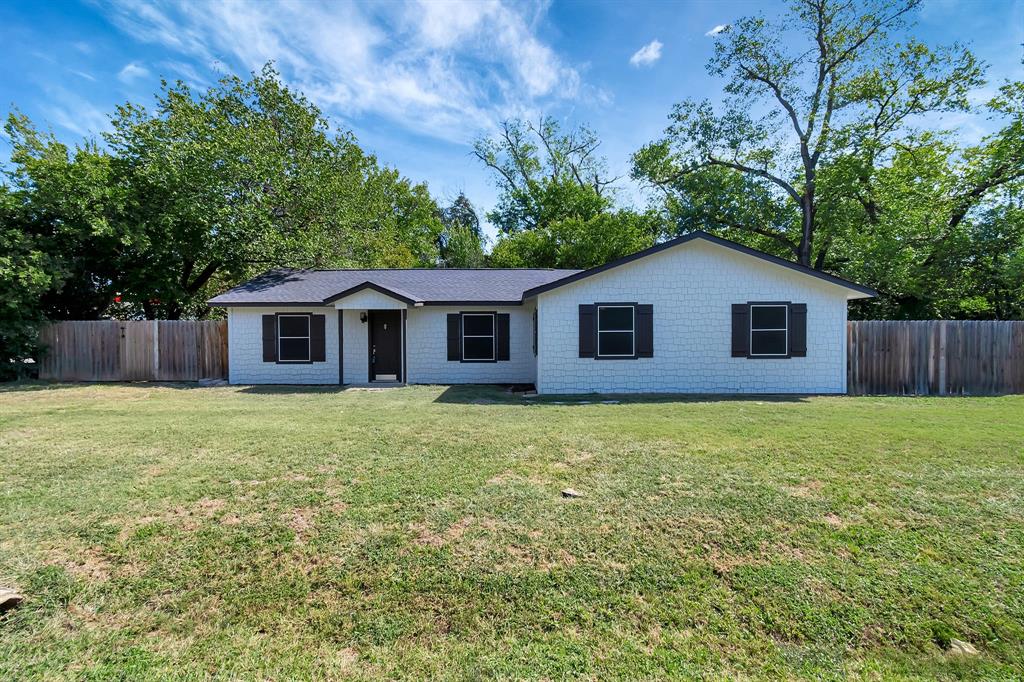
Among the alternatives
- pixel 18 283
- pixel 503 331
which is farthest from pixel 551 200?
pixel 18 283

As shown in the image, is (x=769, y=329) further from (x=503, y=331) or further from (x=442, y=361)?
(x=442, y=361)

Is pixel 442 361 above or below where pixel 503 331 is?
below

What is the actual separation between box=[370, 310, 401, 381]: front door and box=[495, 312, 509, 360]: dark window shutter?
113 inches

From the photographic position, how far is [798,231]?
22875 millimetres

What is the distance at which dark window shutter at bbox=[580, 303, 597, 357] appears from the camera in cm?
1145

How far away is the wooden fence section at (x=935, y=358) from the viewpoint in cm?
1147

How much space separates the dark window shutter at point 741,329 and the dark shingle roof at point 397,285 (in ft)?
17.9

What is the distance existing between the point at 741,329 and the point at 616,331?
9.83ft

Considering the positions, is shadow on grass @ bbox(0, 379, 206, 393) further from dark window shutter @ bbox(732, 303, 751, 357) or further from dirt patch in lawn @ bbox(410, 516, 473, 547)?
dark window shutter @ bbox(732, 303, 751, 357)

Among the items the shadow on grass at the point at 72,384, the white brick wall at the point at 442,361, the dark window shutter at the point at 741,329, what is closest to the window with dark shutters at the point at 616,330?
the dark window shutter at the point at 741,329

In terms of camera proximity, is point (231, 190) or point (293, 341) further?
point (231, 190)

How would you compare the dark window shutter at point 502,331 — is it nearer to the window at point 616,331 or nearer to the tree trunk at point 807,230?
the window at point 616,331

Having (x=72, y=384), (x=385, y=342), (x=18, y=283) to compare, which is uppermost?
(x=18, y=283)

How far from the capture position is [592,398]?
1062 cm
